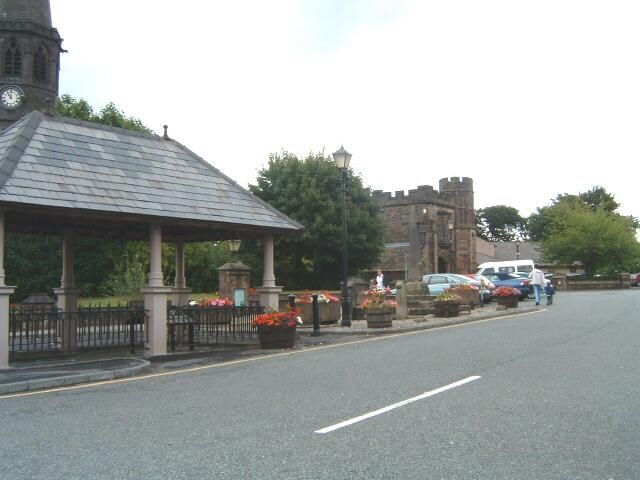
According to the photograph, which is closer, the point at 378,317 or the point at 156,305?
the point at 156,305

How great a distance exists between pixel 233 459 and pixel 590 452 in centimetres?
294

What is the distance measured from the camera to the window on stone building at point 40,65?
5244cm

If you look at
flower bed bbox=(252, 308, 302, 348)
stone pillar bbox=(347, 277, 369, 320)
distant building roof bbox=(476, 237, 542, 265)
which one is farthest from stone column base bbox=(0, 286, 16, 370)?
distant building roof bbox=(476, 237, 542, 265)

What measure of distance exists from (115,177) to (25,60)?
43243mm

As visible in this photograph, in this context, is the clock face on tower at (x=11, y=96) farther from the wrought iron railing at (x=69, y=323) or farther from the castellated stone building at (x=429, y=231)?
the wrought iron railing at (x=69, y=323)

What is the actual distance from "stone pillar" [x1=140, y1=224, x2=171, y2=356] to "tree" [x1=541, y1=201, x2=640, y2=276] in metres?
52.9

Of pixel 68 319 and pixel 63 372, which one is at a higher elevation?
pixel 68 319

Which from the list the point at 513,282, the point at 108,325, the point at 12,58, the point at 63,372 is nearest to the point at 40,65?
the point at 12,58

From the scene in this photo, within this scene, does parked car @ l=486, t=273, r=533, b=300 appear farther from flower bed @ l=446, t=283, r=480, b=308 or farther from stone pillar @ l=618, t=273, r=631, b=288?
stone pillar @ l=618, t=273, r=631, b=288

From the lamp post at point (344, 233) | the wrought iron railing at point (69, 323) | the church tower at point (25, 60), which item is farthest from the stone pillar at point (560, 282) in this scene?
the wrought iron railing at point (69, 323)

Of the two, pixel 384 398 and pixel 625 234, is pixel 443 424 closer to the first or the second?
pixel 384 398

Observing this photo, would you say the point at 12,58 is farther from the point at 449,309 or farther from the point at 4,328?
the point at 4,328

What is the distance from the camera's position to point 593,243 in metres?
60.1

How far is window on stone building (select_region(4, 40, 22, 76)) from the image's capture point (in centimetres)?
5188
